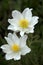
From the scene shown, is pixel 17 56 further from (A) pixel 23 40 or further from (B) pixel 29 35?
(B) pixel 29 35

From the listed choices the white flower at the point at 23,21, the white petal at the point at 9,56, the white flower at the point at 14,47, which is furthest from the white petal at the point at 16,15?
the white petal at the point at 9,56

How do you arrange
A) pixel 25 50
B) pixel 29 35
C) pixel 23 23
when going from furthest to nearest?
pixel 29 35, pixel 23 23, pixel 25 50

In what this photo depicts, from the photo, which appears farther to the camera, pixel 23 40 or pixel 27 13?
pixel 27 13

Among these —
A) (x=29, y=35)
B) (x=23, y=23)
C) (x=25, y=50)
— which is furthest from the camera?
(x=29, y=35)

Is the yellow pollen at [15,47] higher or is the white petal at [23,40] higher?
the white petal at [23,40]

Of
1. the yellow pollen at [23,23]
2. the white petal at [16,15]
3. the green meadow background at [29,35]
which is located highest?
the white petal at [16,15]

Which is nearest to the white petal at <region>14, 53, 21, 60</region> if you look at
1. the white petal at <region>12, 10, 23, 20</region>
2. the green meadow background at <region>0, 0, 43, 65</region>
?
the green meadow background at <region>0, 0, 43, 65</region>

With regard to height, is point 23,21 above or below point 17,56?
above

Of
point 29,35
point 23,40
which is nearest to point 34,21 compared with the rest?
point 23,40

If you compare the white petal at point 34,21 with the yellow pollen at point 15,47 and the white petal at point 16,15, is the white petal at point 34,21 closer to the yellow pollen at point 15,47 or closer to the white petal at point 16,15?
the white petal at point 16,15
